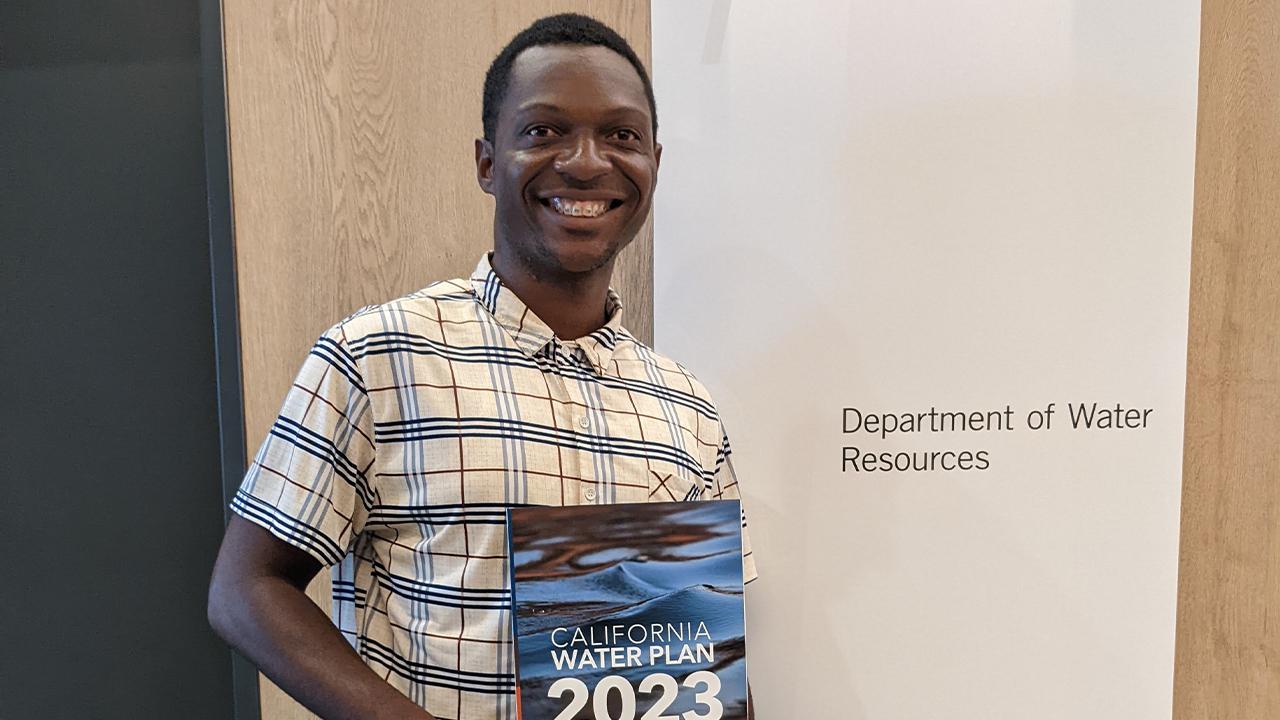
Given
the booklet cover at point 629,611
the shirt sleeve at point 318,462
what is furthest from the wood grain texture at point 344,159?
the booklet cover at point 629,611

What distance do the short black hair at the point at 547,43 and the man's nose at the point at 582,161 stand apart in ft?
0.40

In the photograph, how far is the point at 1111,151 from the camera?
1.55 metres

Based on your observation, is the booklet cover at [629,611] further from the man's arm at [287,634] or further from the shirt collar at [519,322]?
the shirt collar at [519,322]

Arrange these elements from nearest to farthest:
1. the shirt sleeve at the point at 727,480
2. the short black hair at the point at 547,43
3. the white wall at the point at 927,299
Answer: the short black hair at the point at 547,43
the shirt sleeve at the point at 727,480
the white wall at the point at 927,299

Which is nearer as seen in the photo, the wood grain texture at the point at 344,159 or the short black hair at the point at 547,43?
the short black hair at the point at 547,43

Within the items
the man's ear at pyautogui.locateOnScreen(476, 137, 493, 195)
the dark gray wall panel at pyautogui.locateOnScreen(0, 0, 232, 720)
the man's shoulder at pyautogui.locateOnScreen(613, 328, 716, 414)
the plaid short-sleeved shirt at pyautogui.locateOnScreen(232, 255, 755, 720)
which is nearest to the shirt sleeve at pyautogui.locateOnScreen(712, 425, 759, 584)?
the man's shoulder at pyautogui.locateOnScreen(613, 328, 716, 414)

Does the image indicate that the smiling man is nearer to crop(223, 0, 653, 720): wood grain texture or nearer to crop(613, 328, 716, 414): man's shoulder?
crop(613, 328, 716, 414): man's shoulder

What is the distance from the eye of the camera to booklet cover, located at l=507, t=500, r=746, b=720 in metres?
0.92

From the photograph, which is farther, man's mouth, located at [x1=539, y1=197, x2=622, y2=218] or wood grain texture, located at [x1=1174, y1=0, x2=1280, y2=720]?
wood grain texture, located at [x1=1174, y1=0, x2=1280, y2=720]

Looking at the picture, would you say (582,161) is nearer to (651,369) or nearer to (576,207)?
(576,207)

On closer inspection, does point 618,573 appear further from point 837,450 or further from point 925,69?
point 925,69

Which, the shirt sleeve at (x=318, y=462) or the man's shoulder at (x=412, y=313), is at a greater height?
the man's shoulder at (x=412, y=313)

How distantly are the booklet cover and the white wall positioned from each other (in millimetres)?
526

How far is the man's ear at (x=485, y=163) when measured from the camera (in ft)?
3.99
